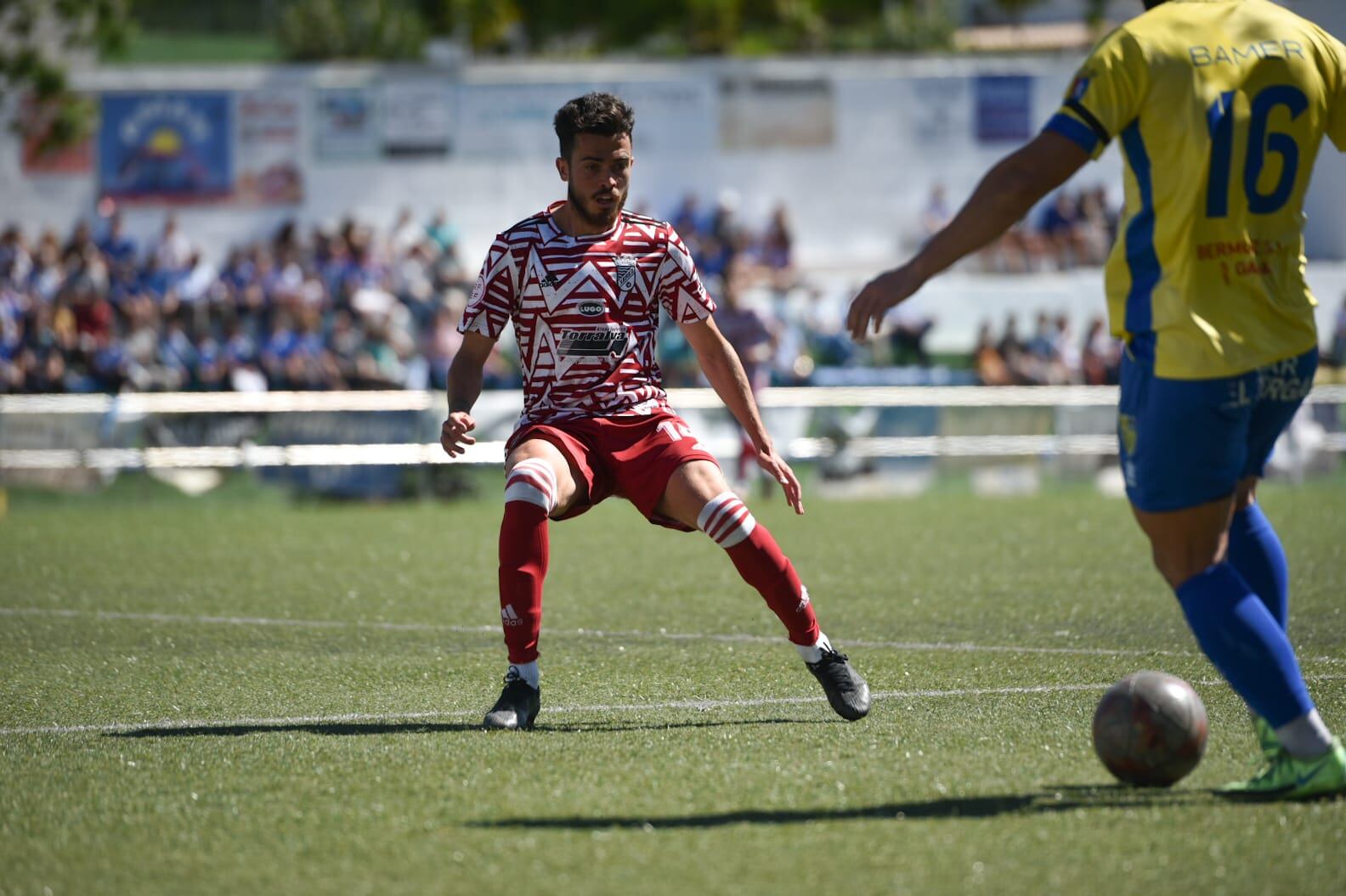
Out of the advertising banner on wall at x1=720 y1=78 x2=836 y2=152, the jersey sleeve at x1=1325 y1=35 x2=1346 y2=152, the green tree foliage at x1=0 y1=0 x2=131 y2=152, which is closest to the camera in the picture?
the jersey sleeve at x1=1325 y1=35 x2=1346 y2=152

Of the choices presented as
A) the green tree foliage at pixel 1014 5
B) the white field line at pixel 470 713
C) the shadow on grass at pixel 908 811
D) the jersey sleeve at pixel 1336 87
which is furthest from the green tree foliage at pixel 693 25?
the shadow on grass at pixel 908 811

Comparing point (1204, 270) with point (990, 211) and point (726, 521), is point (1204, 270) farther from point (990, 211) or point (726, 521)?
point (726, 521)

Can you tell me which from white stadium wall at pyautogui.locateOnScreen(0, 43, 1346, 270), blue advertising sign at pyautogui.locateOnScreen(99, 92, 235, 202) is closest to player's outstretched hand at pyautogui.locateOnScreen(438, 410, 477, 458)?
white stadium wall at pyautogui.locateOnScreen(0, 43, 1346, 270)

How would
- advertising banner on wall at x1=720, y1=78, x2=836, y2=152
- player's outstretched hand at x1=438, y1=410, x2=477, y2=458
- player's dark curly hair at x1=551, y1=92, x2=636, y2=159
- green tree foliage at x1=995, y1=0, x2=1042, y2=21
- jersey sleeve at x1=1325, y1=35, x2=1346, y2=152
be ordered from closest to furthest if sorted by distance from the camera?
jersey sleeve at x1=1325, y1=35, x2=1346, y2=152 → player's outstretched hand at x1=438, y1=410, x2=477, y2=458 → player's dark curly hair at x1=551, y1=92, x2=636, y2=159 → advertising banner on wall at x1=720, y1=78, x2=836, y2=152 → green tree foliage at x1=995, y1=0, x2=1042, y2=21

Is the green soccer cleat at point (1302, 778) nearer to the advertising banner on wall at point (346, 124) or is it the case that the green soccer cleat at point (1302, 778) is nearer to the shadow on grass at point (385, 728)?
the shadow on grass at point (385, 728)

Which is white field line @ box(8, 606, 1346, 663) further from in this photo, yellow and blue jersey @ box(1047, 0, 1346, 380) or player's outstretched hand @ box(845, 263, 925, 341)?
player's outstretched hand @ box(845, 263, 925, 341)

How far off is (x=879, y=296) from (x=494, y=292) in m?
1.94

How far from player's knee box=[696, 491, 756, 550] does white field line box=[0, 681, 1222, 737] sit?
2.14 ft

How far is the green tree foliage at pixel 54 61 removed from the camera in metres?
21.9

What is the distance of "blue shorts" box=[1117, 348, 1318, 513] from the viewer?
423cm

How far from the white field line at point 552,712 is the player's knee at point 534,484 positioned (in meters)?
0.80

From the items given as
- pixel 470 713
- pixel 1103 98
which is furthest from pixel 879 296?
pixel 470 713

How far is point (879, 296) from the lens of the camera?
166 inches

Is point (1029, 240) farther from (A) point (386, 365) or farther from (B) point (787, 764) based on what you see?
(B) point (787, 764)
